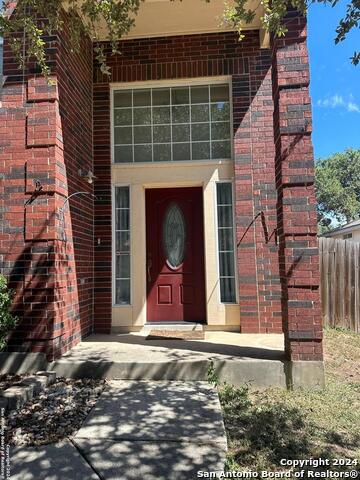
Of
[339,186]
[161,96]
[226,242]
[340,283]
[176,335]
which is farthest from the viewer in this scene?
[339,186]

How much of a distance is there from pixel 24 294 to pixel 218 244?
282 cm

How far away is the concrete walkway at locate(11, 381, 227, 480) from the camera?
8.40 ft

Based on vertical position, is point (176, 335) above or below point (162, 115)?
below

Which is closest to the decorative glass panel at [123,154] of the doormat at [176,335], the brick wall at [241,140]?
the brick wall at [241,140]

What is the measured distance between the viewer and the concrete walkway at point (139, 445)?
2561mm

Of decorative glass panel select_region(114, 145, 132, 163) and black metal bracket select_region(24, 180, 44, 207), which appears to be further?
decorative glass panel select_region(114, 145, 132, 163)

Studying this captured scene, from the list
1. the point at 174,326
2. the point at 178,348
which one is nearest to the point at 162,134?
the point at 174,326

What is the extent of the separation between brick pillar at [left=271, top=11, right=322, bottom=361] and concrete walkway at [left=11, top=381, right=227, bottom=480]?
1192 mm

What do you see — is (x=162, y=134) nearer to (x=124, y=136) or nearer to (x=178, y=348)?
(x=124, y=136)

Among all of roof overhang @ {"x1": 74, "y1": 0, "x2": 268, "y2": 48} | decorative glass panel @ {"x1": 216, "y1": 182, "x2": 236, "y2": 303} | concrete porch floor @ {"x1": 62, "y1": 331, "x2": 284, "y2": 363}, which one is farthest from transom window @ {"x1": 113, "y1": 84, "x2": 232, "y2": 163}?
concrete porch floor @ {"x1": 62, "y1": 331, "x2": 284, "y2": 363}

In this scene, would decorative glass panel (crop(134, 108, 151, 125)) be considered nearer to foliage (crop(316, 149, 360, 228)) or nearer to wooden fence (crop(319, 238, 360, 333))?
wooden fence (crop(319, 238, 360, 333))

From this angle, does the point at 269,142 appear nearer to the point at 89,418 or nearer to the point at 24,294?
the point at 24,294

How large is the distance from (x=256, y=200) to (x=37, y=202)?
305 cm

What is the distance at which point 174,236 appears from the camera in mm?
6156
